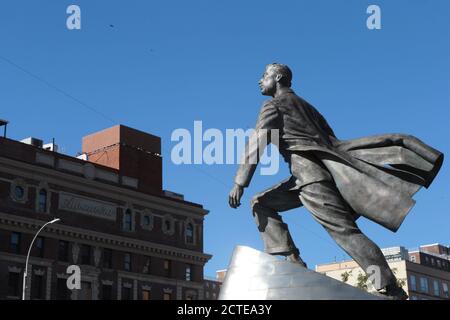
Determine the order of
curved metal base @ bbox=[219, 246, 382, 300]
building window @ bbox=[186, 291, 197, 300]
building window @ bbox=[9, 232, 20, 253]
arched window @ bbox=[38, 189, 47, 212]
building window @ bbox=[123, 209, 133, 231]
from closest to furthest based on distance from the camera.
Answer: curved metal base @ bbox=[219, 246, 382, 300]
building window @ bbox=[9, 232, 20, 253]
arched window @ bbox=[38, 189, 47, 212]
building window @ bbox=[123, 209, 133, 231]
building window @ bbox=[186, 291, 197, 300]

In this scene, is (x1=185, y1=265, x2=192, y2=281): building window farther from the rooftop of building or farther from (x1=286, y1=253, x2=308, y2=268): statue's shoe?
(x1=286, y1=253, x2=308, y2=268): statue's shoe

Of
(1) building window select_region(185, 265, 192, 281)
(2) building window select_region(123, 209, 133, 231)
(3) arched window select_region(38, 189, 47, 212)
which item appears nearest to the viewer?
(3) arched window select_region(38, 189, 47, 212)

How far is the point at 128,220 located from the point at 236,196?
51.6 m

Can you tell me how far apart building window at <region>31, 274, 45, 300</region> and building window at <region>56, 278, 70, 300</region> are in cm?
117

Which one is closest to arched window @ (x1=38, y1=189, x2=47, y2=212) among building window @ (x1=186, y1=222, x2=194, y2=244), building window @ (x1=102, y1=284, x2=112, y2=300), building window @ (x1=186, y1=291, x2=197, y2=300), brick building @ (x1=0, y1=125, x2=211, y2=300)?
brick building @ (x1=0, y1=125, x2=211, y2=300)

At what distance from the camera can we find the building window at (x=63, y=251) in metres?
54.8

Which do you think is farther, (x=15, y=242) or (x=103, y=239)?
(x=103, y=239)

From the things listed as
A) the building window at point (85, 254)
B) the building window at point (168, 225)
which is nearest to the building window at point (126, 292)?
the building window at point (85, 254)

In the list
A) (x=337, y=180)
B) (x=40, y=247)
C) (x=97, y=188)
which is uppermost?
(x=97, y=188)

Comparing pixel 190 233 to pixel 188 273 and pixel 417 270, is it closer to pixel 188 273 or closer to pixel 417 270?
pixel 188 273

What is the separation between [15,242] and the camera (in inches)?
2037

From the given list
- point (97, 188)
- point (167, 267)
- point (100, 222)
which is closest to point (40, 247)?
point (100, 222)

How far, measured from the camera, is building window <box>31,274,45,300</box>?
170 ft
